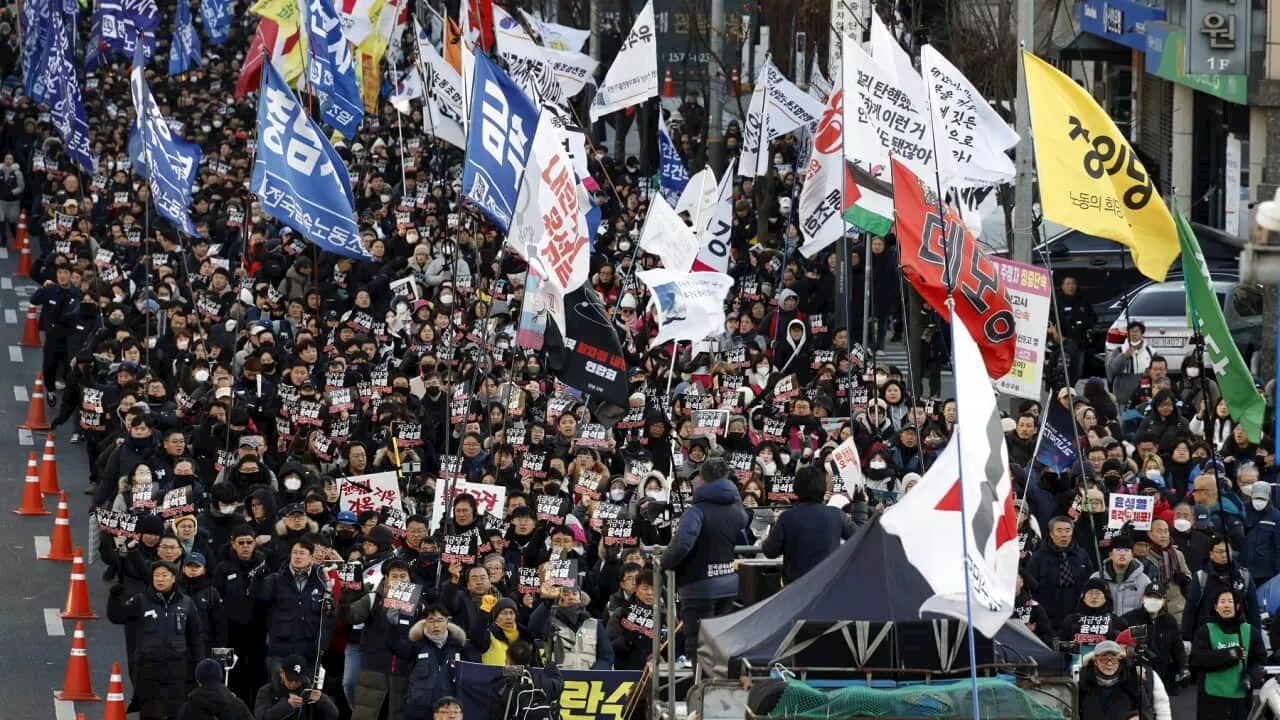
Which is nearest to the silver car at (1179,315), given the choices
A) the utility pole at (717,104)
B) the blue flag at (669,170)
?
the blue flag at (669,170)

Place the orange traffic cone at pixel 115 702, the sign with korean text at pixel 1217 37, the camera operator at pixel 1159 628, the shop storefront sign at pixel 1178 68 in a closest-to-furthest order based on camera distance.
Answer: the orange traffic cone at pixel 115 702 < the camera operator at pixel 1159 628 < the sign with korean text at pixel 1217 37 < the shop storefront sign at pixel 1178 68

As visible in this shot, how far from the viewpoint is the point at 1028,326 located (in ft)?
61.0

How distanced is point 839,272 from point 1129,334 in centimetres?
504

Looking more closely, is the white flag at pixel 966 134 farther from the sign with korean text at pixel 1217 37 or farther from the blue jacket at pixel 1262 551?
the sign with korean text at pixel 1217 37

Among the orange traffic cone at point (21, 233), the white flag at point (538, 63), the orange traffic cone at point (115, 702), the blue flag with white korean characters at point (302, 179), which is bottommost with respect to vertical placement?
the orange traffic cone at point (115, 702)

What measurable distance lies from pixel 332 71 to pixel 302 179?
8.47 metres

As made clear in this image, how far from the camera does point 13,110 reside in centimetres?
4444

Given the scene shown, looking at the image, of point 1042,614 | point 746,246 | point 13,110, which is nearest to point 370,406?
point 1042,614

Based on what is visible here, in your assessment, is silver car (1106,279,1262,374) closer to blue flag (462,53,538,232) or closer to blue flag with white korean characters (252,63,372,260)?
blue flag with white korean characters (252,63,372,260)

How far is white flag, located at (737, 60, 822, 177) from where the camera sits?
27.5m

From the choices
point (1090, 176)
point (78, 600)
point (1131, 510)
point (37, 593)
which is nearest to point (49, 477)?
point (37, 593)

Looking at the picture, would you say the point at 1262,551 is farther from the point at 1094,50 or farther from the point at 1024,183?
the point at 1094,50

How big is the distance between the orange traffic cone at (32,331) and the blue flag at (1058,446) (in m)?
16.1

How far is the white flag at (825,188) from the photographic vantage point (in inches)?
917
